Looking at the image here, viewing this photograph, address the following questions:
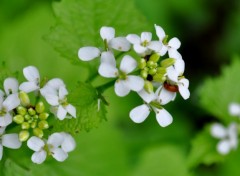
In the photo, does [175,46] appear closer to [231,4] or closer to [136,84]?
[136,84]

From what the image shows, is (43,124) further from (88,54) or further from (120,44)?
(120,44)

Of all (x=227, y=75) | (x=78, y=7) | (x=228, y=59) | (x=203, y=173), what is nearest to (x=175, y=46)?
(x=78, y=7)

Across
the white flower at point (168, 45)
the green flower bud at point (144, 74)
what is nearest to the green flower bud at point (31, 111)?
the green flower bud at point (144, 74)

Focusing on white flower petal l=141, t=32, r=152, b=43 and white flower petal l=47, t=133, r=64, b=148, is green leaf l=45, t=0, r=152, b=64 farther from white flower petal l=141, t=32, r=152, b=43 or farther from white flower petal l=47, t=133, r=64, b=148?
white flower petal l=47, t=133, r=64, b=148

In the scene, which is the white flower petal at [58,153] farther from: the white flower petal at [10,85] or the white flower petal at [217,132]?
the white flower petal at [217,132]

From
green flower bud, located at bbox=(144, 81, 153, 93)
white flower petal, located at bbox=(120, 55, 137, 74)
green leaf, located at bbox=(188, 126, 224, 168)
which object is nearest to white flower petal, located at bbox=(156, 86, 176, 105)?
green flower bud, located at bbox=(144, 81, 153, 93)
